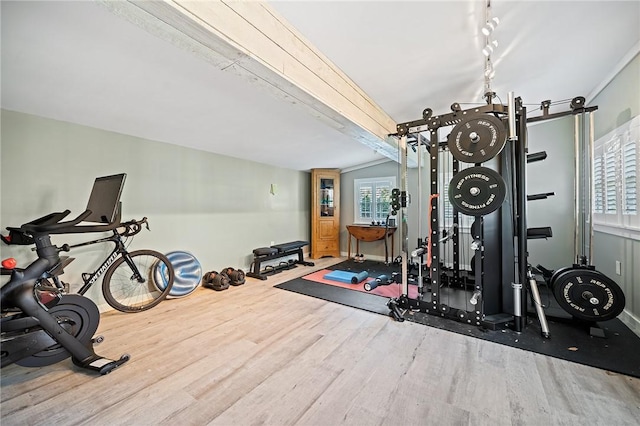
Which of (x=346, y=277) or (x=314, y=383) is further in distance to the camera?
(x=346, y=277)

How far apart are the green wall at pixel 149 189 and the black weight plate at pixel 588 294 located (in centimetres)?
435

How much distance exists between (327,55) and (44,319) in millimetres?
2884

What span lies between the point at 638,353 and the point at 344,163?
16.0 feet

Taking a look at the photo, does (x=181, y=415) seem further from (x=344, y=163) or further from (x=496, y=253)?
(x=344, y=163)

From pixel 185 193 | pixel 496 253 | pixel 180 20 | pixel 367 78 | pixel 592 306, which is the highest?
pixel 367 78

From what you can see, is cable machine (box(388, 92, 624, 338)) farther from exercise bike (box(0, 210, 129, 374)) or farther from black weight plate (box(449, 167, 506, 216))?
exercise bike (box(0, 210, 129, 374))

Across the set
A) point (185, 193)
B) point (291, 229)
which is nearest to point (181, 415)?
point (185, 193)

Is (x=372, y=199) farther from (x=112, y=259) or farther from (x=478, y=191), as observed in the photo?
(x=112, y=259)

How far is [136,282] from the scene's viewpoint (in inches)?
126

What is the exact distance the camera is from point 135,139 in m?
3.20

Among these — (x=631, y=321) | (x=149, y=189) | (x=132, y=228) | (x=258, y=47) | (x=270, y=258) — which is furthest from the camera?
(x=270, y=258)

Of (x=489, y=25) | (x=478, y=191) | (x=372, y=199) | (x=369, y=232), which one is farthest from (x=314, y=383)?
(x=372, y=199)

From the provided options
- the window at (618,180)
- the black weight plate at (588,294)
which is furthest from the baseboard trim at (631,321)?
the window at (618,180)

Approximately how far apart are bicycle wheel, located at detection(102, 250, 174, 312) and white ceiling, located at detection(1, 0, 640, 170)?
1.59m
